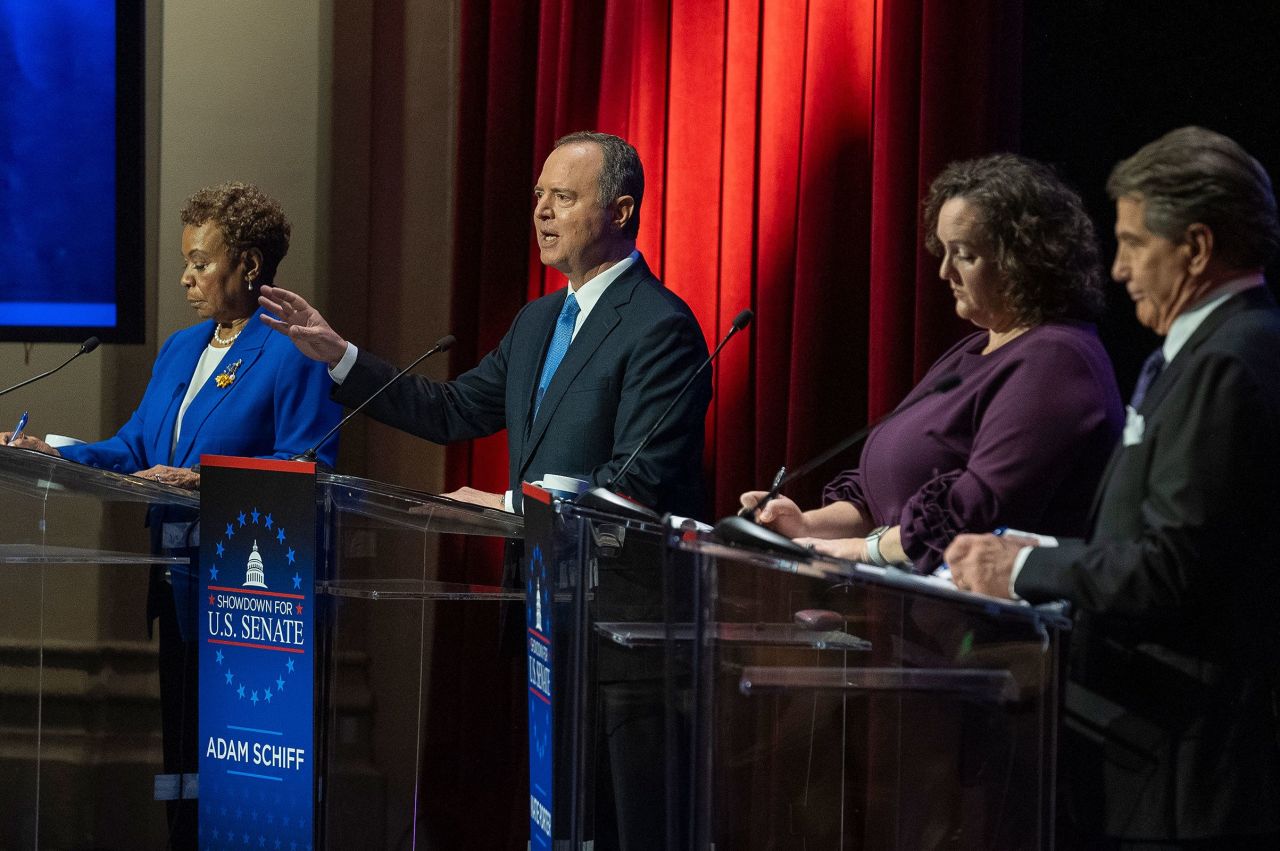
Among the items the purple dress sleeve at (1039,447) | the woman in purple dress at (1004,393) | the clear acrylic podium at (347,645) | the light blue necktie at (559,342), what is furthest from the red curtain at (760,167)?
the purple dress sleeve at (1039,447)

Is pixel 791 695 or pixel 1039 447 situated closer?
pixel 791 695

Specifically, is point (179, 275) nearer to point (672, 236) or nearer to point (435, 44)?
point (435, 44)

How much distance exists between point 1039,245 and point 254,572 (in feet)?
4.50

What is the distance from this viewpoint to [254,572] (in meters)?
2.54

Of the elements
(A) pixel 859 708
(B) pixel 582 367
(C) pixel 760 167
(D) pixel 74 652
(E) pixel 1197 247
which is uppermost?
(C) pixel 760 167

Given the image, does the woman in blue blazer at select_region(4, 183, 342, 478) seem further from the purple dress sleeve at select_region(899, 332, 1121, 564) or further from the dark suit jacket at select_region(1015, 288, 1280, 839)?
the dark suit jacket at select_region(1015, 288, 1280, 839)

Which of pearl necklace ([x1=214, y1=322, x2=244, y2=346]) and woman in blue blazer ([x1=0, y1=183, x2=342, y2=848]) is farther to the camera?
pearl necklace ([x1=214, y1=322, x2=244, y2=346])

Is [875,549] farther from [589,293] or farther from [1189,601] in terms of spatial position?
[589,293]

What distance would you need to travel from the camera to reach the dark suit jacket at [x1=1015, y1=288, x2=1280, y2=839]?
1.51 meters

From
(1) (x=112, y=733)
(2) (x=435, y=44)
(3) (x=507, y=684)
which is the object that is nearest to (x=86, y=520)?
(1) (x=112, y=733)

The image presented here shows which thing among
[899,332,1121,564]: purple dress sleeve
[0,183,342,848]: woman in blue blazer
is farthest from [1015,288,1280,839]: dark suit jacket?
[0,183,342,848]: woman in blue blazer

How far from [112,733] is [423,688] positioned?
0.77 meters

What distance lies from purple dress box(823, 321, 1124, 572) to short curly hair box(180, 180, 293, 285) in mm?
1817

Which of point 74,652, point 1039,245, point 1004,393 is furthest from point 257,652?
point 1039,245
